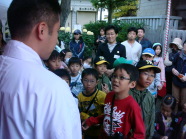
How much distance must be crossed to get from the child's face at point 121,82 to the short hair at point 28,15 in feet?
3.84

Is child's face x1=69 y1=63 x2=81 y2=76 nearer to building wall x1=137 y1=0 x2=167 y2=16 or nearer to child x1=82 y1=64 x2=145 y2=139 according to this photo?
child x1=82 y1=64 x2=145 y2=139

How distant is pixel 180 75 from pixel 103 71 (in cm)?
163

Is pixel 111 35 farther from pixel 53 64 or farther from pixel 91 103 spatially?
pixel 91 103

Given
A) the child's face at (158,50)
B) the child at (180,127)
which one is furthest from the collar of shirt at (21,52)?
the child's face at (158,50)

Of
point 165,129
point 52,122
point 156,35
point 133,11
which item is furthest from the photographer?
point 133,11

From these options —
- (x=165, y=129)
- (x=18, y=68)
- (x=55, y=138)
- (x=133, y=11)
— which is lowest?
(x=165, y=129)

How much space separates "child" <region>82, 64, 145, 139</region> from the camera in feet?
6.11

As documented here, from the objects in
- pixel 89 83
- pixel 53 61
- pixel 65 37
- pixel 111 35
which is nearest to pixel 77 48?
pixel 65 37

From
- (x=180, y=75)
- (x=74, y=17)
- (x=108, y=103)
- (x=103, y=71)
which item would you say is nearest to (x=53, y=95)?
(x=108, y=103)

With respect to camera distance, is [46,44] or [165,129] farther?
[165,129]

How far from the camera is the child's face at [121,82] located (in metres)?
2.02

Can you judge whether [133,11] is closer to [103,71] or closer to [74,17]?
[74,17]

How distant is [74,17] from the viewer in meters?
26.4

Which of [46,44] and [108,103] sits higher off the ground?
[46,44]
